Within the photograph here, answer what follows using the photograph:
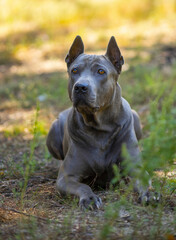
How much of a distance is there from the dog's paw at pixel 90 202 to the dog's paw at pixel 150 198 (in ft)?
1.27

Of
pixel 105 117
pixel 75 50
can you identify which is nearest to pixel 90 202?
pixel 105 117

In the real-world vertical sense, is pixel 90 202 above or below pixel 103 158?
below

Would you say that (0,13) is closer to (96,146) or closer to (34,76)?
(34,76)

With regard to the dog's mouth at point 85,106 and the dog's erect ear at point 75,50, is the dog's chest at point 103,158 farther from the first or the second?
the dog's erect ear at point 75,50

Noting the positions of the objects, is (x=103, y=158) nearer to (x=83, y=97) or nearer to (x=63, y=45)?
(x=83, y=97)

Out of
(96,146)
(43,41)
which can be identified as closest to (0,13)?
(43,41)

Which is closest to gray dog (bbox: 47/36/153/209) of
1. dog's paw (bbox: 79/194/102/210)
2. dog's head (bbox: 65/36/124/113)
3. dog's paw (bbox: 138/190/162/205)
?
dog's head (bbox: 65/36/124/113)

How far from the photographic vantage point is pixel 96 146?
4387 mm

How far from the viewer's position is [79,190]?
399 cm

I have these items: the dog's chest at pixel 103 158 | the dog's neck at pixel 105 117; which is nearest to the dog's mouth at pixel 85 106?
the dog's neck at pixel 105 117

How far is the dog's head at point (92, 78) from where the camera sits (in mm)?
4059

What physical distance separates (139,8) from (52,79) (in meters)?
7.00

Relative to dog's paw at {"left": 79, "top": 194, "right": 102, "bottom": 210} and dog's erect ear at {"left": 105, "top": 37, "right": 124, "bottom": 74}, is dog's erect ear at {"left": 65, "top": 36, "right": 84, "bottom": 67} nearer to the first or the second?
dog's erect ear at {"left": 105, "top": 37, "right": 124, "bottom": 74}

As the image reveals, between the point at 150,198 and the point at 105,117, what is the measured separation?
3.78 ft
